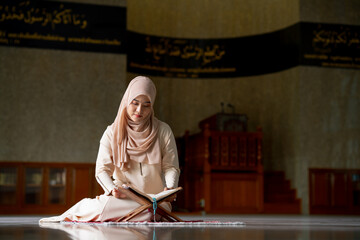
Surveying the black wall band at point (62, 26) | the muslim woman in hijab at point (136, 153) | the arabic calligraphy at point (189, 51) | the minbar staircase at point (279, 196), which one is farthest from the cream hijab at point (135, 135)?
the arabic calligraphy at point (189, 51)

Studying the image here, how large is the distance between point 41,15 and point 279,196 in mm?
4943

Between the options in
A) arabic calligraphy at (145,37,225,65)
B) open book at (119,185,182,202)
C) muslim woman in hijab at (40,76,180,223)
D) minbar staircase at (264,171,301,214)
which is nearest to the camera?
open book at (119,185,182,202)

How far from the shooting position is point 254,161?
27.1 ft

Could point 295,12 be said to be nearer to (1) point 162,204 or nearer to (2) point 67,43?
(2) point 67,43

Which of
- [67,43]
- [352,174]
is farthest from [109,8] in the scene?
[352,174]

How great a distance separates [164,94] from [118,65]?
217 centimetres

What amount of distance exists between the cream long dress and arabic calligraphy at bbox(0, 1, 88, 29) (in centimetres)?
487

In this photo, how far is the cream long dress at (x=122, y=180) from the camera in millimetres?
3439

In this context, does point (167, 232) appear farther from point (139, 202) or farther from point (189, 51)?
point (189, 51)

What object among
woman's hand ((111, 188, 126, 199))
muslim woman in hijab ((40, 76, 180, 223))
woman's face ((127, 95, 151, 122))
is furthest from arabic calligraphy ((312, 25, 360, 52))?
woman's hand ((111, 188, 126, 199))

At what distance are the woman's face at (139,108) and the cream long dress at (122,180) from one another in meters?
0.22

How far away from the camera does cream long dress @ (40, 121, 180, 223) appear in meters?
3.44

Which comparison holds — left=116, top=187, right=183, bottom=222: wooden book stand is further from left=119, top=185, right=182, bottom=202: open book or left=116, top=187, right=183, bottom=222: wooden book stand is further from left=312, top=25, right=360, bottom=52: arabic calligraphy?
left=312, top=25, right=360, bottom=52: arabic calligraphy

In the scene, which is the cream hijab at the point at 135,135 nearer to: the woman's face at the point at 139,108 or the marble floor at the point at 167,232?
the woman's face at the point at 139,108
